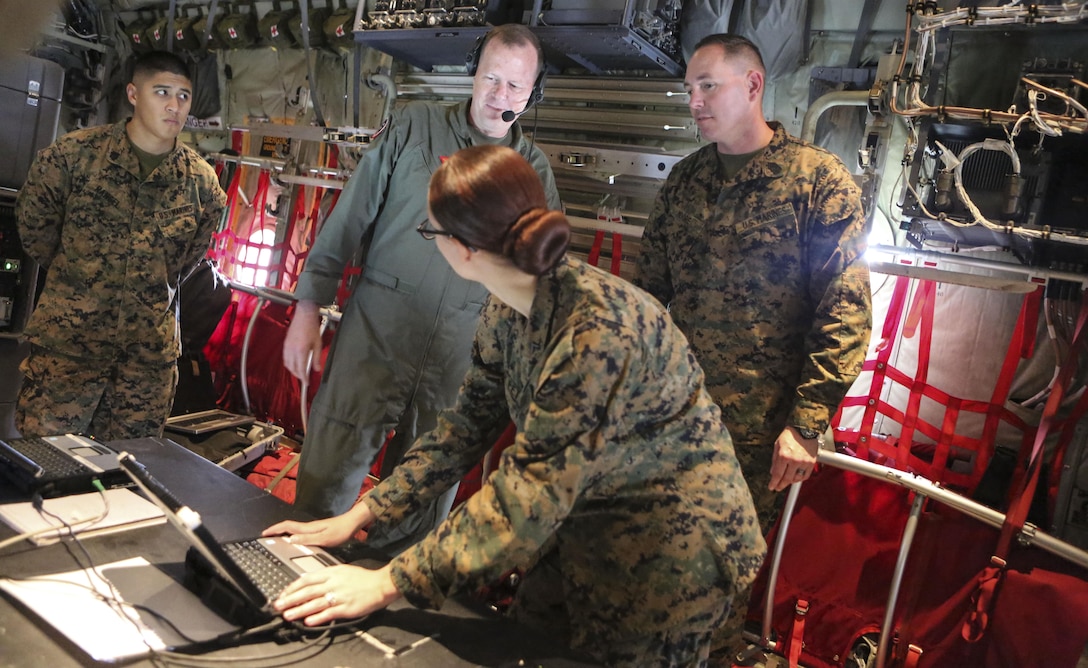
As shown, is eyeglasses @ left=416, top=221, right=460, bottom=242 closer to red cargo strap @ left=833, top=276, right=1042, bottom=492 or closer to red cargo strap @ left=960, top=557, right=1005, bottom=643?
red cargo strap @ left=833, top=276, right=1042, bottom=492

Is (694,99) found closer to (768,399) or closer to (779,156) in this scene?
(779,156)

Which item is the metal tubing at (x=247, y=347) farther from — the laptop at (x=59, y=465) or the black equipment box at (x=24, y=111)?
the laptop at (x=59, y=465)

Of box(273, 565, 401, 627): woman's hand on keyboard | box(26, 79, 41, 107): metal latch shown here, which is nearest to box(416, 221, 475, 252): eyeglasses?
box(273, 565, 401, 627): woman's hand on keyboard

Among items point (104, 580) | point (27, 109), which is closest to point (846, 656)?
point (104, 580)

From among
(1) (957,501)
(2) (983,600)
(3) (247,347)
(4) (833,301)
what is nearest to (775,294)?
(4) (833,301)

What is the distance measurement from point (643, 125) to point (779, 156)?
4.95 feet

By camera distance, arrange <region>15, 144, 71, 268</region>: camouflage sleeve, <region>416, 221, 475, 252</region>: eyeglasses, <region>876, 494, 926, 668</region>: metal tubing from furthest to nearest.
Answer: <region>15, 144, 71, 268</region>: camouflage sleeve
<region>876, 494, 926, 668</region>: metal tubing
<region>416, 221, 475, 252</region>: eyeglasses

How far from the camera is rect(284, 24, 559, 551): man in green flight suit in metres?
2.41

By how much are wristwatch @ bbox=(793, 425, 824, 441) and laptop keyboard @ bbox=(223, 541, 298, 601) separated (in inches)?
50.8

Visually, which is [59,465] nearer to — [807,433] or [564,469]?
[564,469]

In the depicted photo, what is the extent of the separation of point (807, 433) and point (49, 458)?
1741mm

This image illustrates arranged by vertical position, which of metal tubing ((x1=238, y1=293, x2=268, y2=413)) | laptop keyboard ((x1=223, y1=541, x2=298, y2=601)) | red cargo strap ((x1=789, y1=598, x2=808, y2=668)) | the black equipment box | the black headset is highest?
the black headset

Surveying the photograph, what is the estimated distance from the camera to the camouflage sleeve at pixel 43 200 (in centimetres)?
269

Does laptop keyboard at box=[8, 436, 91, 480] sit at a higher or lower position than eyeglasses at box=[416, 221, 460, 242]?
lower
